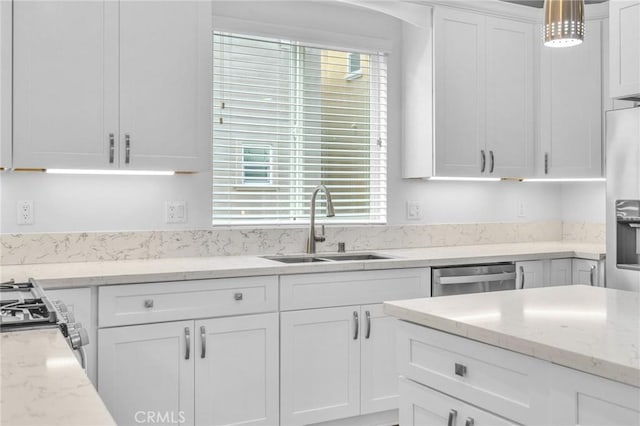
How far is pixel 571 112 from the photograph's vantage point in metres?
4.09

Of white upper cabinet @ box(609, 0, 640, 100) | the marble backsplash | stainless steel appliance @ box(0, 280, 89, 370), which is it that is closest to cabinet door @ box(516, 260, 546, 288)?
the marble backsplash

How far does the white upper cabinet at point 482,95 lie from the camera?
376 centimetres

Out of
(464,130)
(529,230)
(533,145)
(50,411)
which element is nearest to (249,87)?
(464,130)

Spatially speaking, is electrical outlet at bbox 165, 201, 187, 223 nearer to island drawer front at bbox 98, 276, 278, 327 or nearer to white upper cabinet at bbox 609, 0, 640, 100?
island drawer front at bbox 98, 276, 278, 327

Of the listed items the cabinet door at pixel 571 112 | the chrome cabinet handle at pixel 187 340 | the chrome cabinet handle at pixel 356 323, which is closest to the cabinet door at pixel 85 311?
the chrome cabinet handle at pixel 187 340

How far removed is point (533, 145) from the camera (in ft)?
13.4

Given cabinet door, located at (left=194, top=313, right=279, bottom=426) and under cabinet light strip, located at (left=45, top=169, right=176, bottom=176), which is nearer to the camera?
cabinet door, located at (left=194, top=313, right=279, bottom=426)

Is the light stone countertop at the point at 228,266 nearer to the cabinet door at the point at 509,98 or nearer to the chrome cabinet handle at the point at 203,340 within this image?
the chrome cabinet handle at the point at 203,340

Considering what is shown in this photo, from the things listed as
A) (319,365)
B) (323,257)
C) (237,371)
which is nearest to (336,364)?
(319,365)

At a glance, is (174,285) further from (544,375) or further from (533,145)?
(533,145)

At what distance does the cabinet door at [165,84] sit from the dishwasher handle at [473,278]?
1421 millimetres

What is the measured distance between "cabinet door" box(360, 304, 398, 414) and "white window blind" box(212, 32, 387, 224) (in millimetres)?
860

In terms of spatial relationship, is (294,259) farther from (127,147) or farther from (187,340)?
(127,147)

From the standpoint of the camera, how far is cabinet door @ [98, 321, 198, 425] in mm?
→ 2578
